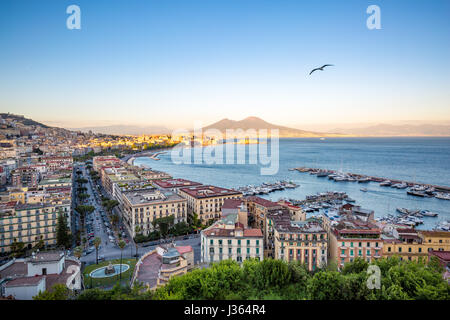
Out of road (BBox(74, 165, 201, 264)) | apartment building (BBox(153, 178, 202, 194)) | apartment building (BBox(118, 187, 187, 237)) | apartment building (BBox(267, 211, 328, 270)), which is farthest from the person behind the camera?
apartment building (BBox(153, 178, 202, 194))

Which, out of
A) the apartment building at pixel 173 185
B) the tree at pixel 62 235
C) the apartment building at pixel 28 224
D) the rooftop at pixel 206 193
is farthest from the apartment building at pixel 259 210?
the apartment building at pixel 28 224

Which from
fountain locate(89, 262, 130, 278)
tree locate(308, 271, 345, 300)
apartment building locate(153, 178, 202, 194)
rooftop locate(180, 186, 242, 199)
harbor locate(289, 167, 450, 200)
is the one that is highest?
tree locate(308, 271, 345, 300)

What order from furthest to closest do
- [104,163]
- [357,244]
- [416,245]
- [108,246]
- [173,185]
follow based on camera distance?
1. [104,163]
2. [173,185]
3. [108,246]
4. [357,244]
5. [416,245]

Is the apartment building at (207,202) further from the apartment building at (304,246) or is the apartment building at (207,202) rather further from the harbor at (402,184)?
the harbor at (402,184)

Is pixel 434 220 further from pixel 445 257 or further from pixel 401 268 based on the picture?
pixel 401 268

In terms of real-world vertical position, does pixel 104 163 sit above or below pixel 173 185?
above

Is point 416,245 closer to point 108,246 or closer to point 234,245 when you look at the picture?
point 234,245

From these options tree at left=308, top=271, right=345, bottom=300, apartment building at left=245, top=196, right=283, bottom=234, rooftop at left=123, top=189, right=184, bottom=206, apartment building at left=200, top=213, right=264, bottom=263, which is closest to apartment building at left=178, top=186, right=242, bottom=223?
rooftop at left=123, top=189, right=184, bottom=206

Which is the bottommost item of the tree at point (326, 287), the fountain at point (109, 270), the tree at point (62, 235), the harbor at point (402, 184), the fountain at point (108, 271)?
the harbor at point (402, 184)

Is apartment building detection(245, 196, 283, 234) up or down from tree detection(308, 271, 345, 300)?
down


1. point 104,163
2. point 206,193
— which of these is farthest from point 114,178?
point 104,163

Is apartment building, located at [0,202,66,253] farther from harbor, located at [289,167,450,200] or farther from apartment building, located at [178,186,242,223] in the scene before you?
harbor, located at [289,167,450,200]

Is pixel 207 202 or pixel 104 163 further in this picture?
pixel 104 163
